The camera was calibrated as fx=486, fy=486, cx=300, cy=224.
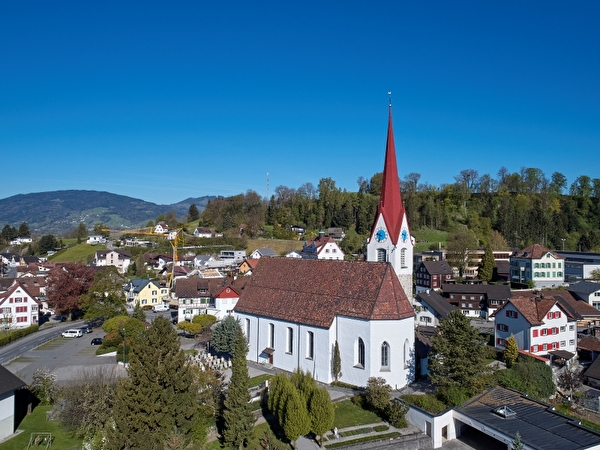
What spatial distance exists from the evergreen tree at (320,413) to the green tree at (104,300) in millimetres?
37406

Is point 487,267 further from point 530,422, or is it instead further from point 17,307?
point 17,307

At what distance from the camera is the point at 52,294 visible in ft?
199

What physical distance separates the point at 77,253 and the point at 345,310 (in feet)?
340

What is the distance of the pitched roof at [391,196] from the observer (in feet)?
130

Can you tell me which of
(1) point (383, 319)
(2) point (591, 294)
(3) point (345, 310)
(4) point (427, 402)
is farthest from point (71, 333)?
(2) point (591, 294)

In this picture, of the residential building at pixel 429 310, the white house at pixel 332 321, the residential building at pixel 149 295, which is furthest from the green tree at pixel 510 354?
the residential building at pixel 149 295

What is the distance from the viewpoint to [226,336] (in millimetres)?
40094

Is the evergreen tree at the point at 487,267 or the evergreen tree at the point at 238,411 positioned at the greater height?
the evergreen tree at the point at 487,267

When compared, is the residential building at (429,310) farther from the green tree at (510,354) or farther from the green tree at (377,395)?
the green tree at (377,395)

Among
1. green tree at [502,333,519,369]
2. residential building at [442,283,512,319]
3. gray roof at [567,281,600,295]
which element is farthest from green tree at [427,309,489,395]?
gray roof at [567,281,600,295]

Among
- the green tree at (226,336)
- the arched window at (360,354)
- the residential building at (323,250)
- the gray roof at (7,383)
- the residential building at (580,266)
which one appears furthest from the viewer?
the residential building at (323,250)

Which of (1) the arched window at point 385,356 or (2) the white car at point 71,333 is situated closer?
(1) the arched window at point 385,356

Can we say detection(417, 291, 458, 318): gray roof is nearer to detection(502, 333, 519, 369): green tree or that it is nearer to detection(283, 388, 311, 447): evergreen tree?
detection(502, 333, 519, 369): green tree

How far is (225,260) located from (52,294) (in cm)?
5077
